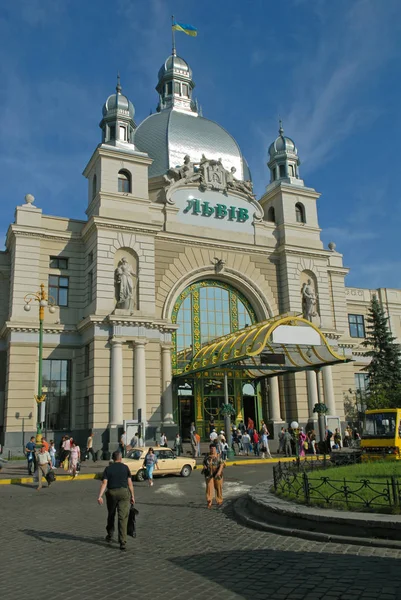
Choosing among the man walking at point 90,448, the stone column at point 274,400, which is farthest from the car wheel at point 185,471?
the stone column at point 274,400

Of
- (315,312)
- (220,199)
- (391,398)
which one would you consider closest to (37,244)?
(220,199)

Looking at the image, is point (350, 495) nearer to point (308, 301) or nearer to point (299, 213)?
point (308, 301)

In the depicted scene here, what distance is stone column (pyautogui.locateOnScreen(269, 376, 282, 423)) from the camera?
37906 millimetres

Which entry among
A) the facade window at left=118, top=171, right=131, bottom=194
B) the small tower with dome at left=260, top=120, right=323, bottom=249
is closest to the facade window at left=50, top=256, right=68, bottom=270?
the facade window at left=118, top=171, right=131, bottom=194

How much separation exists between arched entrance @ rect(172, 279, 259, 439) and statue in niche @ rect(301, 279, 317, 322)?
3.87m

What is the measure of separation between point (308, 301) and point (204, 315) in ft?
26.5

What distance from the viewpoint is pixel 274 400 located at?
125 feet

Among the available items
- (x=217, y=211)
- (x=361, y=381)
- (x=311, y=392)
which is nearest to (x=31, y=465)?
(x=311, y=392)

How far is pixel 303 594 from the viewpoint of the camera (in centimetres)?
721

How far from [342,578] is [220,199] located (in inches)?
1385

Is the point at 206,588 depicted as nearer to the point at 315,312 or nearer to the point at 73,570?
the point at 73,570

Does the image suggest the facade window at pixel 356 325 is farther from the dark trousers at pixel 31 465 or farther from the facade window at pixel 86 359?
the dark trousers at pixel 31 465

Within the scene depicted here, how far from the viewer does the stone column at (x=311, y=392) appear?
38312 mm

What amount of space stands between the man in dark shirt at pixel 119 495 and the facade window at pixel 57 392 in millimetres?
25079
